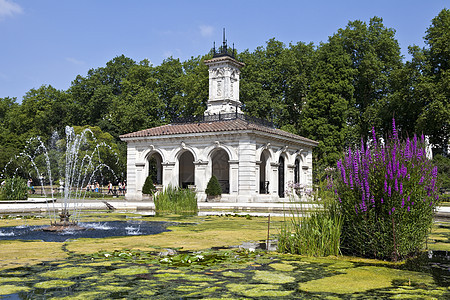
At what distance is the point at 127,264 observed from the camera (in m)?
8.05

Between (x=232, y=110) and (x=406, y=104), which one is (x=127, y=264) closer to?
(x=232, y=110)

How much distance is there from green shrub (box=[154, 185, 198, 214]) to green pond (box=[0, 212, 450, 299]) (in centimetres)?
1249

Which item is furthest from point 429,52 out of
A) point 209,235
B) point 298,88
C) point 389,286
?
point 389,286

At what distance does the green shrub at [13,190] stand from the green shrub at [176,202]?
31.1 ft

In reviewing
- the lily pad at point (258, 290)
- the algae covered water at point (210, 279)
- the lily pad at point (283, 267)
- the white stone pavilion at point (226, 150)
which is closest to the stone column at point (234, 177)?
the white stone pavilion at point (226, 150)

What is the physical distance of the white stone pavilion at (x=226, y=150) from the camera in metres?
32.8

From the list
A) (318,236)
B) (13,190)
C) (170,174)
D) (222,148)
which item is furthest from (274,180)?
(318,236)

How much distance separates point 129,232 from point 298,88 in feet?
134

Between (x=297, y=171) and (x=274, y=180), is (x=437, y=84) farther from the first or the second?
(x=274, y=180)

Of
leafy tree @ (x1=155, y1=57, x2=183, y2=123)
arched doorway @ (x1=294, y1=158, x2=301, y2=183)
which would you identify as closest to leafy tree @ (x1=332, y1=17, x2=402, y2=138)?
arched doorway @ (x1=294, y1=158, x2=301, y2=183)

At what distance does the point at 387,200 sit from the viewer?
27.7 ft

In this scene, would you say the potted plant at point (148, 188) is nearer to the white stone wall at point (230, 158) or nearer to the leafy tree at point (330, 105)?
the white stone wall at point (230, 158)

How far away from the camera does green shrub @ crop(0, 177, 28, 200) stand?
86.9 ft

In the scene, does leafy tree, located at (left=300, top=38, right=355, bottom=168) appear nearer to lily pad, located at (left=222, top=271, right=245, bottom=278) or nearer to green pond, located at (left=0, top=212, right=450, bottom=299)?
green pond, located at (left=0, top=212, right=450, bottom=299)
